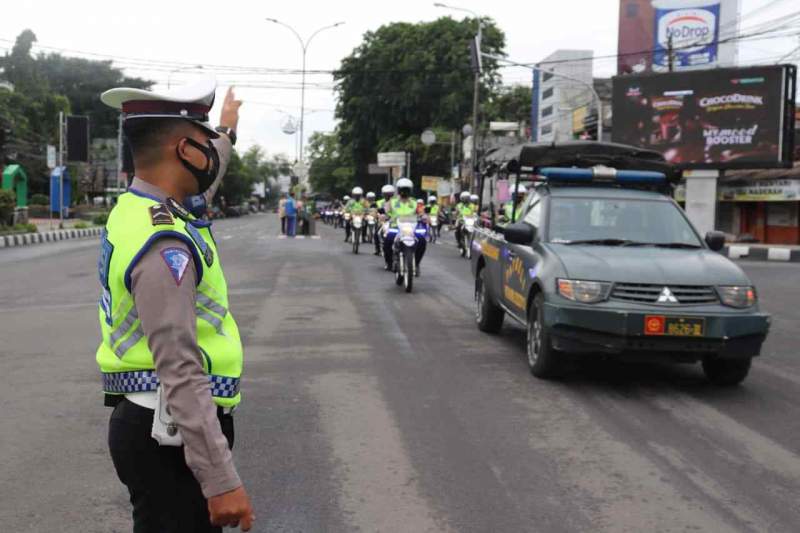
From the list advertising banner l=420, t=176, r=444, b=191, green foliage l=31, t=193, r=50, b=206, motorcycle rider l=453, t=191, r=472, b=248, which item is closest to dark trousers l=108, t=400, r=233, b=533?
motorcycle rider l=453, t=191, r=472, b=248

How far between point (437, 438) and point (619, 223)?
3265 millimetres

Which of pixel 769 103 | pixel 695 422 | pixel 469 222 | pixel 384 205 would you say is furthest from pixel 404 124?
pixel 695 422

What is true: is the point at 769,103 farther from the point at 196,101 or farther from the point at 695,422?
the point at 196,101

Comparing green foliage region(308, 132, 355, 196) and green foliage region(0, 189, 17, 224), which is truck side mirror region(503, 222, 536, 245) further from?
green foliage region(308, 132, 355, 196)

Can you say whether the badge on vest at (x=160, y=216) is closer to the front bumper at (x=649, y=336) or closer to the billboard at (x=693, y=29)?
the front bumper at (x=649, y=336)

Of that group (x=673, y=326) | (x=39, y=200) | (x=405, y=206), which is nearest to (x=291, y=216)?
(x=405, y=206)

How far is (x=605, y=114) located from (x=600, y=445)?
161 ft

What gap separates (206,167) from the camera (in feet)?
8.09

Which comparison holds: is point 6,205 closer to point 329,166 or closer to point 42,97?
point 42,97

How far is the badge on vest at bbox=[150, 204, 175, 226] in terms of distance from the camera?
2234 millimetres

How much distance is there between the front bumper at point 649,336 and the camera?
259 inches

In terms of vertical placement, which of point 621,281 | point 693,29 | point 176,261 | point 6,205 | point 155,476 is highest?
point 693,29

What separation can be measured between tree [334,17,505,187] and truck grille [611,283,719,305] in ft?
172

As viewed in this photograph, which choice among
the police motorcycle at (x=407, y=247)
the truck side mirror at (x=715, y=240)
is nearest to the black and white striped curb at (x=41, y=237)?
the police motorcycle at (x=407, y=247)
